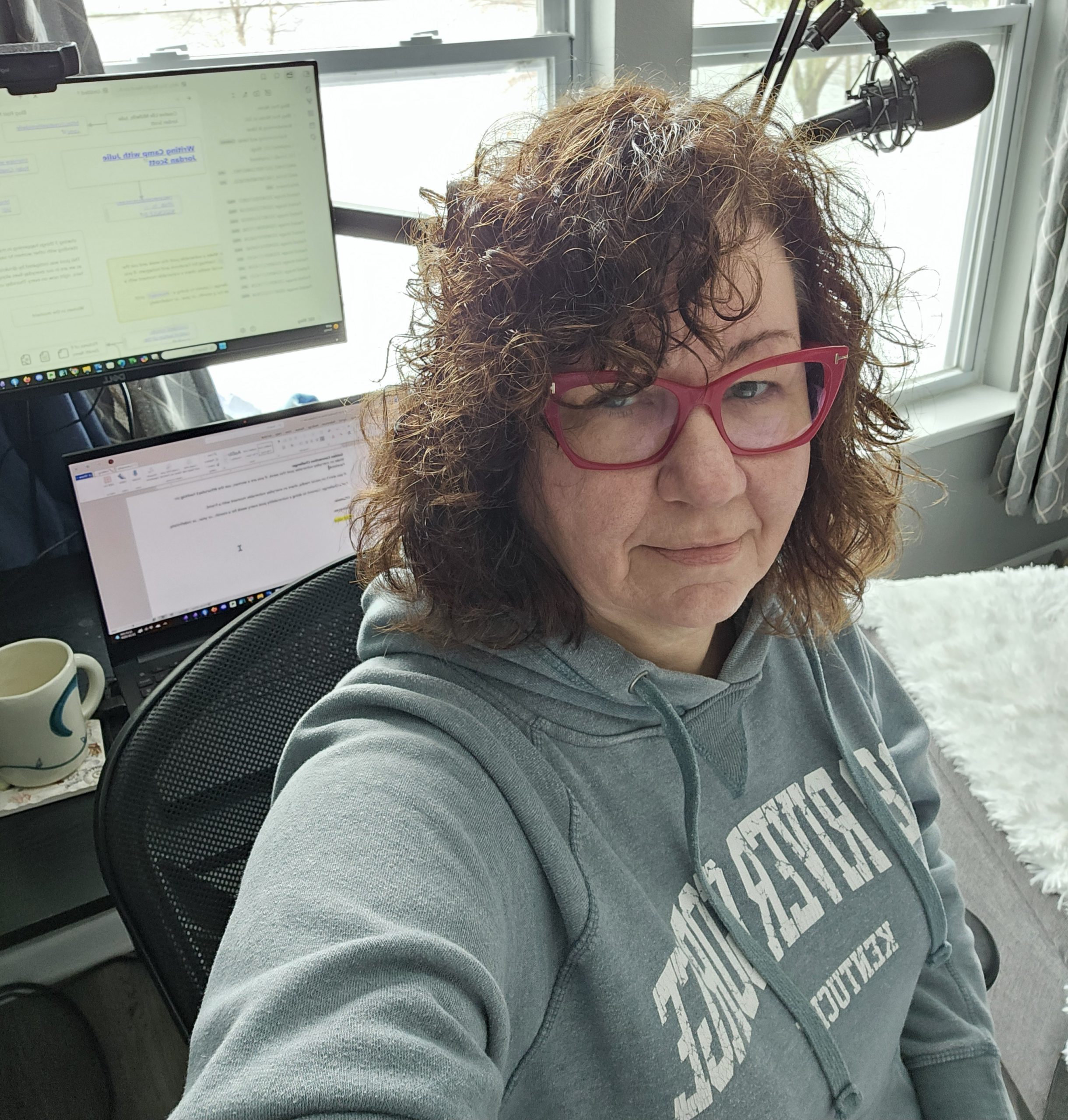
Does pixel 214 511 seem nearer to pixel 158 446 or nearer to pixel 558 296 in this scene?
pixel 158 446

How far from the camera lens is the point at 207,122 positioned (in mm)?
1146

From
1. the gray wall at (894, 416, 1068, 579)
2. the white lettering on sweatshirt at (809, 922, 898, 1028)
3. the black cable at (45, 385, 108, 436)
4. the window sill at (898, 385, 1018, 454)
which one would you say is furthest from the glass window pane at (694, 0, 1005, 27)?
the white lettering on sweatshirt at (809, 922, 898, 1028)

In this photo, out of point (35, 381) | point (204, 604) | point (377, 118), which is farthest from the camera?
point (377, 118)

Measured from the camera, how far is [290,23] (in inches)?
61.3

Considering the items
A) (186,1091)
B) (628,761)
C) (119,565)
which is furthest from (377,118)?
(186,1091)

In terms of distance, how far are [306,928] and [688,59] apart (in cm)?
172

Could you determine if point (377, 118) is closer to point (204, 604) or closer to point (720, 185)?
point (204, 604)

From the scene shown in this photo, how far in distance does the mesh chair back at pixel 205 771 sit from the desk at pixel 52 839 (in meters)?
0.22

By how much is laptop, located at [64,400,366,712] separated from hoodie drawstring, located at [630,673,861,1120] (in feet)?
1.81

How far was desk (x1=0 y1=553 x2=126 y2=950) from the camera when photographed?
0.94 meters

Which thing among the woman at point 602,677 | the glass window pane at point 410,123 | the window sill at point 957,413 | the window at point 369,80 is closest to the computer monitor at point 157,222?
the window at point 369,80

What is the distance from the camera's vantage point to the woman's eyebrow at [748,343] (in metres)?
0.64

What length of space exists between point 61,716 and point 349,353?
98 centimetres

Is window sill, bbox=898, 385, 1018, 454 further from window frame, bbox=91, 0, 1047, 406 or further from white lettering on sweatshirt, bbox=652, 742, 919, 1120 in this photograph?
white lettering on sweatshirt, bbox=652, 742, 919, 1120
